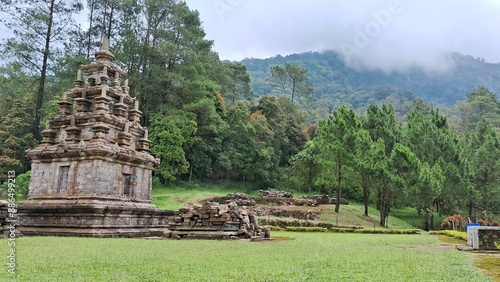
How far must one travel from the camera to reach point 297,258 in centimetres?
833

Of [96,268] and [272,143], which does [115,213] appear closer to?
[96,268]

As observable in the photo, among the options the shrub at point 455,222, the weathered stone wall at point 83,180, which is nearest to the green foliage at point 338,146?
the shrub at point 455,222

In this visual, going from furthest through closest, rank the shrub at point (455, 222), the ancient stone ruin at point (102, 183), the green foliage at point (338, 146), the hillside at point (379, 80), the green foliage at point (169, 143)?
the hillside at point (379, 80), the green foliage at point (169, 143), the green foliage at point (338, 146), the shrub at point (455, 222), the ancient stone ruin at point (102, 183)

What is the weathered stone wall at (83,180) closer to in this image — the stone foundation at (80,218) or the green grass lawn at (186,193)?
the stone foundation at (80,218)

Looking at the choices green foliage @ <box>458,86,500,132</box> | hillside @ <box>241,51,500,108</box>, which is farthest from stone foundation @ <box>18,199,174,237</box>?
hillside @ <box>241,51,500,108</box>

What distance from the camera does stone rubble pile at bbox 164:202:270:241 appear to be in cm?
1491

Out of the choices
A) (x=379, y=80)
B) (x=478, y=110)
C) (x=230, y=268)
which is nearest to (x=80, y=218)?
(x=230, y=268)

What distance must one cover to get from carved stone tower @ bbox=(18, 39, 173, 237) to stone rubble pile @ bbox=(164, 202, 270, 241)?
2166 mm

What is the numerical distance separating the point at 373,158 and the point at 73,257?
26.5 metres

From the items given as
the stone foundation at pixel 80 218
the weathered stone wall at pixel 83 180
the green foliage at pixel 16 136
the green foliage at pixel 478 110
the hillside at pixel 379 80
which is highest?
the hillside at pixel 379 80

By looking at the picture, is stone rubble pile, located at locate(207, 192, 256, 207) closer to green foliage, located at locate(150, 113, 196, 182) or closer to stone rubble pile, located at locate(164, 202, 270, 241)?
green foliage, located at locate(150, 113, 196, 182)

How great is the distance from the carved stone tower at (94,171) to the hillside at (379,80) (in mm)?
108853

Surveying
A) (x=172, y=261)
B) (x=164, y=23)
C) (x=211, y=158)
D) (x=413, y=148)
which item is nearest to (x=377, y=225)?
(x=413, y=148)

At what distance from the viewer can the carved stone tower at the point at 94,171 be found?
1534cm
